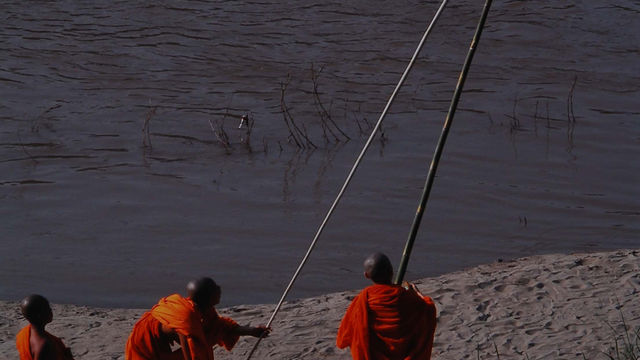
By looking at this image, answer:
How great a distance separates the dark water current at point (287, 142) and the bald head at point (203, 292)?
12.5ft

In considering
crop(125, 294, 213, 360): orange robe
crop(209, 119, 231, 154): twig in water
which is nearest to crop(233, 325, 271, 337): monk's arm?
crop(125, 294, 213, 360): orange robe

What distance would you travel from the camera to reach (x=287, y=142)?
1369cm

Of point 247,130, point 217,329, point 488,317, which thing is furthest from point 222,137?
point 217,329

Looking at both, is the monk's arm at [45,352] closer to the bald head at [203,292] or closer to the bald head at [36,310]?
the bald head at [36,310]

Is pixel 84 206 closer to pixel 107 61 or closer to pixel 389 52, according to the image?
pixel 107 61

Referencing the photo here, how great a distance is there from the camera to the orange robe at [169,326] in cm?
500

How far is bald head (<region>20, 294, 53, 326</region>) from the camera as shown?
16.0 feet

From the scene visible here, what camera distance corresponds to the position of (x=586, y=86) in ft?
55.4

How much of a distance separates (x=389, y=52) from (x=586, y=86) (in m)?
3.68

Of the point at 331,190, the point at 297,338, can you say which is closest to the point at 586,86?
the point at 331,190

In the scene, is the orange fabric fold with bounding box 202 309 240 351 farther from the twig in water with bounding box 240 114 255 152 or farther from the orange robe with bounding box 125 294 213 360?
the twig in water with bounding box 240 114 255 152

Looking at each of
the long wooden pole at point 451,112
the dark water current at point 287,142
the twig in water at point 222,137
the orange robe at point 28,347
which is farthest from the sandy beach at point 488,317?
the twig in water at point 222,137

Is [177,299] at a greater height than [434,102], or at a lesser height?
greater

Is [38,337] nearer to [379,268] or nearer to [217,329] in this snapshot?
[217,329]
